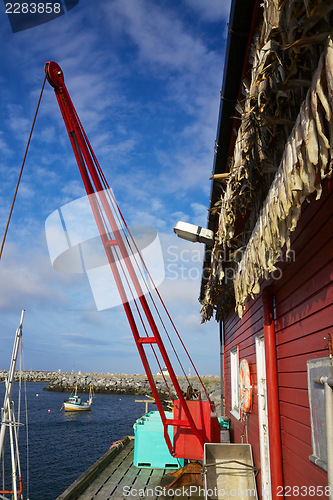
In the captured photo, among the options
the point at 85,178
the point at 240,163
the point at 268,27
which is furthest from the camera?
the point at 85,178

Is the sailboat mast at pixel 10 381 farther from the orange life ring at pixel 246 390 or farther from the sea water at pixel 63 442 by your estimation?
the sea water at pixel 63 442

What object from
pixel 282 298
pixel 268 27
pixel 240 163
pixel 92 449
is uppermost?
pixel 268 27

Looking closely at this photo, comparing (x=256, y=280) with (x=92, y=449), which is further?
(x=92, y=449)

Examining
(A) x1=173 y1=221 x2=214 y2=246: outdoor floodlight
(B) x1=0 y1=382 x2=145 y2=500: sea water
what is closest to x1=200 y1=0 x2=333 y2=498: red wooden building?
(A) x1=173 y1=221 x2=214 y2=246: outdoor floodlight

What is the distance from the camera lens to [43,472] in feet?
65.3

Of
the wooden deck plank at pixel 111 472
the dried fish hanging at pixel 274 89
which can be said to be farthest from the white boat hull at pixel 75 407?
the dried fish hanging at pixel 274 89

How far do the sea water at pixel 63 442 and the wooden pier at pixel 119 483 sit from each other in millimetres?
11036

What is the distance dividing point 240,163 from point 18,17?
3.43 metres

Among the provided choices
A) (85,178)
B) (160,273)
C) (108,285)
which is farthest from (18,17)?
(160,273)

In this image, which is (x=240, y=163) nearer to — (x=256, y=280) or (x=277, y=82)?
(x=277, y=82)

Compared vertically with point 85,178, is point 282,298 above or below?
below

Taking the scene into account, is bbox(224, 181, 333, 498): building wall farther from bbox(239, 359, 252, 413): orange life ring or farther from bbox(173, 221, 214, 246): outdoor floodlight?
bbox(239, 359, 252, 413): orange life ring

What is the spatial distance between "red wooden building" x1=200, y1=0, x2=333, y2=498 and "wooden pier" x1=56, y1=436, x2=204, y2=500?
2.03 m

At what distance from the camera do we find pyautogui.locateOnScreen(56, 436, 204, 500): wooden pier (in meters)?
5.61
